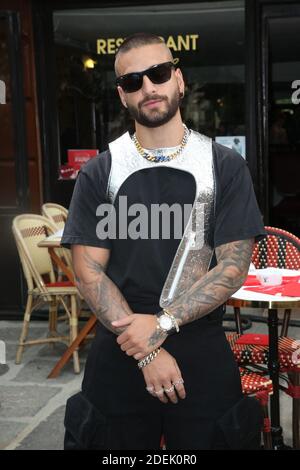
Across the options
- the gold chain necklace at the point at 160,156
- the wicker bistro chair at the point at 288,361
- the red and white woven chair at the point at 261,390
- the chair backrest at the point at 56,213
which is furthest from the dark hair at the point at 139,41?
the chair backrest at the point at 56,213

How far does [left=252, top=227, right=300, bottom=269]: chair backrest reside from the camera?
13.9 ft

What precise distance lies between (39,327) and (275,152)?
3.07m

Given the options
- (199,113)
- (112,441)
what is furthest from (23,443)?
(199,113)

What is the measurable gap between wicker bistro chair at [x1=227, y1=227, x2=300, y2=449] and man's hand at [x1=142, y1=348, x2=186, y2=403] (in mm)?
1373

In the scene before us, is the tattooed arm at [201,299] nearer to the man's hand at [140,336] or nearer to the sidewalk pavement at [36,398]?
the man's hand at [140,336]

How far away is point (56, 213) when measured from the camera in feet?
21.9

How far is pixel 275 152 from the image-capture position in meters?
7.07

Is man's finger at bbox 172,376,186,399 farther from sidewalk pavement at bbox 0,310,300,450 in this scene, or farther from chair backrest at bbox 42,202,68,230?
chair backrest at bbox 42,202,68,230

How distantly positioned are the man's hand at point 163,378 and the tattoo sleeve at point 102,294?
5.8 inches

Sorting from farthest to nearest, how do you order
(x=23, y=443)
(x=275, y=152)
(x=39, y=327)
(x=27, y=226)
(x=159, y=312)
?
(x=275, y=152)
(x=39, y=327)
(x=27, y=226)
(x=23, y=443)
(x=159, y=312)

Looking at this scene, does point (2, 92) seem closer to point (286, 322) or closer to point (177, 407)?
point (286, 322)

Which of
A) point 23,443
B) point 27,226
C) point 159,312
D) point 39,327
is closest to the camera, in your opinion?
point 159,312

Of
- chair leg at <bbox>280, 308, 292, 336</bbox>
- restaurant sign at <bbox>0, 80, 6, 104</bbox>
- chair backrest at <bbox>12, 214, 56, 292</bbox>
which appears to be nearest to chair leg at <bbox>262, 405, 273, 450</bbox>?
chair leg at <bbox>280, 308, 292, 336</bbox>
